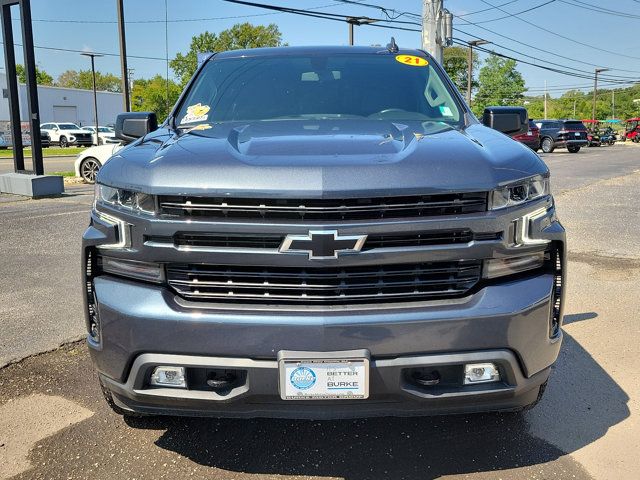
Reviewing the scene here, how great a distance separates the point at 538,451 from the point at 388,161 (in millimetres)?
1557

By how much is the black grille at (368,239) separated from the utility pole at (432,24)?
1162 centimetres

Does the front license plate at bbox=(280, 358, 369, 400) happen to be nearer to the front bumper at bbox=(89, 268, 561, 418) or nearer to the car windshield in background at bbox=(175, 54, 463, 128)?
the front bumper at bbox=(89, 268, 561, 418)

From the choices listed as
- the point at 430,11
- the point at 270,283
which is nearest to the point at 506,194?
the point at 270,283

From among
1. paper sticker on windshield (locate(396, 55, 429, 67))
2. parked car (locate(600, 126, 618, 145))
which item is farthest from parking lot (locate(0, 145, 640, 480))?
parked car (locate(600, 126, 618, 145))

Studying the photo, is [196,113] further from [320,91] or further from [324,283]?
[324,283]

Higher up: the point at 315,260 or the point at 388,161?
the point at 388,161

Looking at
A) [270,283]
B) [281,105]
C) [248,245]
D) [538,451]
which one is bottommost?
[538,451]

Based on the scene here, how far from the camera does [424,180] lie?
7.36 feet

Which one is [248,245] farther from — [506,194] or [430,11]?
[430,11]

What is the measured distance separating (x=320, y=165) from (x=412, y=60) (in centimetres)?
207

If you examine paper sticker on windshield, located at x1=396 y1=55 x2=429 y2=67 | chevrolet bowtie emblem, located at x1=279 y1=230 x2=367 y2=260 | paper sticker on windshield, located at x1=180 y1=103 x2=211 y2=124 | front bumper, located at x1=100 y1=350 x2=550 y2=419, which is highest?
paper sticker on windshield, located at x1=396 y1=55 x2=429 y2=67

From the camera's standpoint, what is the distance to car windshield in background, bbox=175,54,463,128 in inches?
138

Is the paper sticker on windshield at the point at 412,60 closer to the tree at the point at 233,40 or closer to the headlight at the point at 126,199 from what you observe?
the headlight at the point at 126,199

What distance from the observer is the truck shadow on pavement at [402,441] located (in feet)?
8.88
